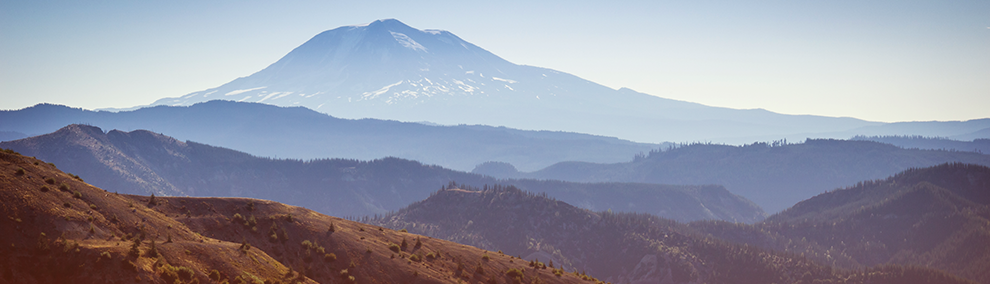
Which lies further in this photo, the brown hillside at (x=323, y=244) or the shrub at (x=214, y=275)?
the brown hillside at (x=323, y=244)

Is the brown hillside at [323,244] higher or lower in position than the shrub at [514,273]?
higher

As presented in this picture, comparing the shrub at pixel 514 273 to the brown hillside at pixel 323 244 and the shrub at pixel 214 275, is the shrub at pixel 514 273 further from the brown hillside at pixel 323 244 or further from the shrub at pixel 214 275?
the shrub at pixel 214 275

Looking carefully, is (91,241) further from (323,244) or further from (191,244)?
(323,244)

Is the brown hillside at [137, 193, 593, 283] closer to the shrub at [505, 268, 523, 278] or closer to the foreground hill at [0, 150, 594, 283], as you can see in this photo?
the foreground hill at [0, 150, 594, 283]

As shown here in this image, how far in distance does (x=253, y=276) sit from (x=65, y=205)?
14.5 m

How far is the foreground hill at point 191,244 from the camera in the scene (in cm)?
4272

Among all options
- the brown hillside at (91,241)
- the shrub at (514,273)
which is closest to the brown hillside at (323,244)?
the shrub at (514,273)

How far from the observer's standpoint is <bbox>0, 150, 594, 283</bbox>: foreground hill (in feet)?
140

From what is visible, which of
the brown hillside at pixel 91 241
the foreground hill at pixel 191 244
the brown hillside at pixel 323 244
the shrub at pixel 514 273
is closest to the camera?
the brown hillside at pixel 91 241

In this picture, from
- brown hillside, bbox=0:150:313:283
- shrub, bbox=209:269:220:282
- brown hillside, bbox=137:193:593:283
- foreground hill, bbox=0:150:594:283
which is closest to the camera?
brown hillside, bbox=0:150:313:283

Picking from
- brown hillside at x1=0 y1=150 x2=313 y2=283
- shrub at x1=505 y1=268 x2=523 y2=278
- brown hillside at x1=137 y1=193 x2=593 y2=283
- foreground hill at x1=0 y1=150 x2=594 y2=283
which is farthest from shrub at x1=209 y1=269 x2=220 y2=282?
shrub at x1=505 y1=268 x2=523 y2=278

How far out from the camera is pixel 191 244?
5066 centimetres

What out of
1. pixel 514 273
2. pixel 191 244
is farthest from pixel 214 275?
pixel 514 273

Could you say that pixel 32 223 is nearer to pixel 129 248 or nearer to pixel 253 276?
pixel 129 248
